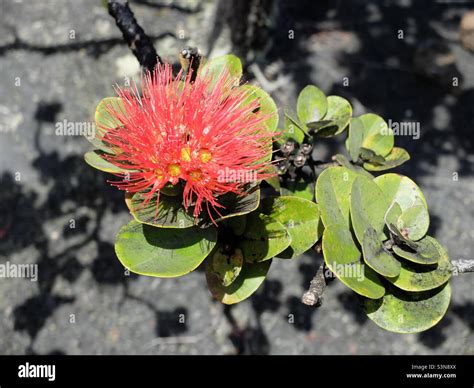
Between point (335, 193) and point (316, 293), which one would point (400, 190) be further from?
point (316, 293)

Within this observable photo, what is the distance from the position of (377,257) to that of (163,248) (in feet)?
2.34

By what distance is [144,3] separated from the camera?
16.3 feet

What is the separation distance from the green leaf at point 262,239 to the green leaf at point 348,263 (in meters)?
0.15

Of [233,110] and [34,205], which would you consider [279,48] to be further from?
[233,110]

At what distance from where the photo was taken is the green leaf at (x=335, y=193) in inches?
70.2

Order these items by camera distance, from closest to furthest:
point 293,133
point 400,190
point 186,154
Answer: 1. point 186,154
2. point 400,190
3. point 293,133

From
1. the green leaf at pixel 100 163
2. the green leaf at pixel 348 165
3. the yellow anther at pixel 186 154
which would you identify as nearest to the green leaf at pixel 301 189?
the green leaf at pixel 348 165

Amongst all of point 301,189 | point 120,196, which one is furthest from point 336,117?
point 120,196

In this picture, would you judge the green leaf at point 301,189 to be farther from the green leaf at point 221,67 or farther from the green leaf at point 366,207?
the green leaf at point 221,67

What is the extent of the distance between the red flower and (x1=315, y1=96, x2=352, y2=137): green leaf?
45 centimetres

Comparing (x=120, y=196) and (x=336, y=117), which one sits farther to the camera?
(x=120, y=196)

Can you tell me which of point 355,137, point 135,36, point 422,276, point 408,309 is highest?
point 135,36

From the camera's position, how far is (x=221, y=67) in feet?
6.08
